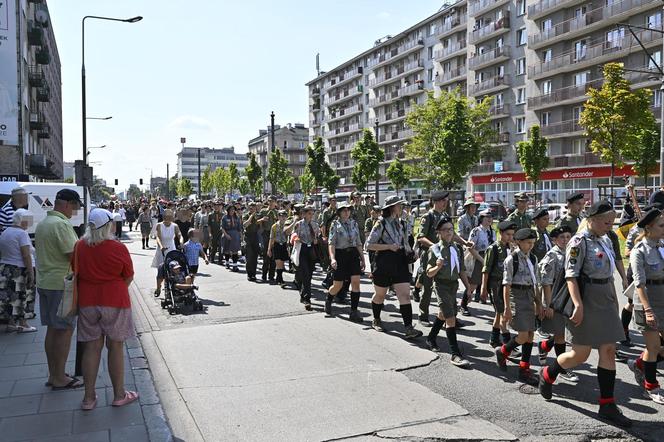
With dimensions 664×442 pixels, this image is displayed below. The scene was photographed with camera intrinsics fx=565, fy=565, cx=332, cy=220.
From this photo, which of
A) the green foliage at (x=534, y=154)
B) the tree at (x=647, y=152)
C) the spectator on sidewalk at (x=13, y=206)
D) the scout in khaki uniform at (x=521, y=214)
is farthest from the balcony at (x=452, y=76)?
the spectator on sidewalk at (x=13, y=206)

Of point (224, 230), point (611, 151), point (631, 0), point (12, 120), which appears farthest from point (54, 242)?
point (631, 0)

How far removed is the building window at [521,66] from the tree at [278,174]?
2841 centimetres

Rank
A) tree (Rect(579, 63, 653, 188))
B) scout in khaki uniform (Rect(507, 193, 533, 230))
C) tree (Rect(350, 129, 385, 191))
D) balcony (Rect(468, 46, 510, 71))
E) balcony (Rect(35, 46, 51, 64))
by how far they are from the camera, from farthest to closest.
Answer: tree (Rect(350, 129, 385, 191))
balcony (Rect(468, 46, 510, 71))
balcony (Rect(35, 46, 51, 64))
tree (Rect(579, 63, 653, 188))
scout in khaki uniform (Rect(507, 193, 533, 230))

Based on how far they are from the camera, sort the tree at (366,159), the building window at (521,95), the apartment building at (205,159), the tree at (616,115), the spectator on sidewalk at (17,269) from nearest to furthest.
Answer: the spectator on sidewalk at (17,269) → the tree at (616,115) → the building window at (521,95) → the tree at (366,159) → the apartment building at (205,159)

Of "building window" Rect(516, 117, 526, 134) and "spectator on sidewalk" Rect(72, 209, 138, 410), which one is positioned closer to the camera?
"spectator on sidewalk" Rect(72, 209, 138, 410)

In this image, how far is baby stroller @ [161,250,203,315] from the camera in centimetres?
959

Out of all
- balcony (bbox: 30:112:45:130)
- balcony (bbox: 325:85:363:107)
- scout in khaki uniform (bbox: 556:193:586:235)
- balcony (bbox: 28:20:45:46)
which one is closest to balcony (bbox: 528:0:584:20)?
balcony (bbox: 325:85:363:107)

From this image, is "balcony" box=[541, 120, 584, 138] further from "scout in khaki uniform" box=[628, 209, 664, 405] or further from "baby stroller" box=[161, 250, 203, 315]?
"scout in khaki uniform" box=[628, 209, 664, 405]

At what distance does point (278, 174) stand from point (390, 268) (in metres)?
68.9

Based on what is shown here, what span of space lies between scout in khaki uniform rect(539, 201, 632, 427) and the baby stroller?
6463 mm

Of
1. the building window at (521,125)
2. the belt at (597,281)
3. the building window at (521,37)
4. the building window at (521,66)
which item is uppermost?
the building window at (521,37)

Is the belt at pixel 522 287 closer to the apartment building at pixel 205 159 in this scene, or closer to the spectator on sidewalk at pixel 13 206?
the spectator on sidewalk at pixel 13 206

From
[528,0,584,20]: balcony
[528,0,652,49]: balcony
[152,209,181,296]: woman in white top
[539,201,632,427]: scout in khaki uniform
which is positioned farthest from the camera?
[528,0,584,20]: balcony

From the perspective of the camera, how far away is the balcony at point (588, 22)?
40638 millimetres
